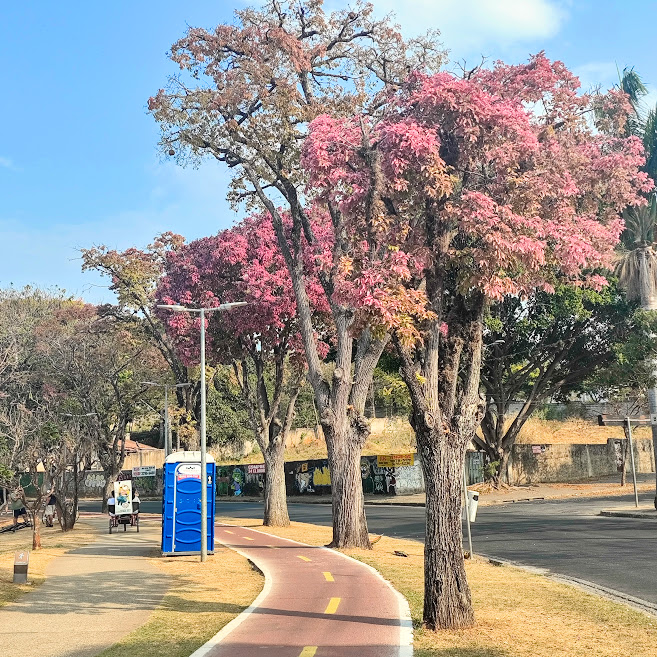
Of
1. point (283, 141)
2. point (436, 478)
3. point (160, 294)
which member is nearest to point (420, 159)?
point (436, 478)

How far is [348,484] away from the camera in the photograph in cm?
1994

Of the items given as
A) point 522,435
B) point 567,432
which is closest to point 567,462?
point 522,435

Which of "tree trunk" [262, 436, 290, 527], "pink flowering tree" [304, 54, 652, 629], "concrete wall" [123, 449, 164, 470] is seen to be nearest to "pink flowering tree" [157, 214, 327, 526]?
"tree trunk" [262, 436, 290, 527]

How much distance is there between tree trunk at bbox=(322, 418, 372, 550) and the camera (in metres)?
19.8

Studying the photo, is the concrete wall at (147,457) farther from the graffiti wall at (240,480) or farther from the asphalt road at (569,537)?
the asphalt road at (569,537)

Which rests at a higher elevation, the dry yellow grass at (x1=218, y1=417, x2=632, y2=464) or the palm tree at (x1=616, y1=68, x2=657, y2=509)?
the palm tree at (x1=616, y1=68, x2=657, y2=509)

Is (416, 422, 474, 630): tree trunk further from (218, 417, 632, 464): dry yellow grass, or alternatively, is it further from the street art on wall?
(218, 417, 632, 464): dry yellow grass

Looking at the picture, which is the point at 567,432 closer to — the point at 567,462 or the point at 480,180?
the point at 567,462

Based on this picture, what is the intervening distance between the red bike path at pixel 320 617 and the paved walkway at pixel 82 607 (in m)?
1.68

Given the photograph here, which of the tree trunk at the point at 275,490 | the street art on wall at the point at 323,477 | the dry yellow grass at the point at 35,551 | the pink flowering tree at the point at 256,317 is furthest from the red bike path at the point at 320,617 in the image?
the street art on wall at the point at 323,477

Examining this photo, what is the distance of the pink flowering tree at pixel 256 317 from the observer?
26.8 meters

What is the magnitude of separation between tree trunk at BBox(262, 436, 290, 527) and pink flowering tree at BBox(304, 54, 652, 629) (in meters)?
17.1

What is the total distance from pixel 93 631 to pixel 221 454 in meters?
58.0

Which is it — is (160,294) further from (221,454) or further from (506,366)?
(221,454)
